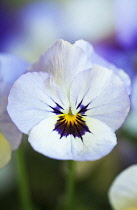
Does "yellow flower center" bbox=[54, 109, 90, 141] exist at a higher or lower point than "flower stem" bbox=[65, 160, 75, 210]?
higher

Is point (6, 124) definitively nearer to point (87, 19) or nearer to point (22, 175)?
point (22, 175)

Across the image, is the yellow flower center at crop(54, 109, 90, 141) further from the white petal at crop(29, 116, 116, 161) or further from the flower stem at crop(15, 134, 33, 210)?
the flower stem at crop(15, 134, 33, 210)

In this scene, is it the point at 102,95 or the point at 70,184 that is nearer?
the point at 102,95

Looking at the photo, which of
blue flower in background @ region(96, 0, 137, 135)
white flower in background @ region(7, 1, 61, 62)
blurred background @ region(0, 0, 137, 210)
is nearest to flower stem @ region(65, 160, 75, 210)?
blurred background @ region(0, 0, 137, 210)

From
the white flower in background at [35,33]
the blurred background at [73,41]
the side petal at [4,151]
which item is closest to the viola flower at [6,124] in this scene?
the side petal at [4,151]

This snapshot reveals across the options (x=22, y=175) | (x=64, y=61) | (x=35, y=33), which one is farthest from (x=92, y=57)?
(x=35, y=33)

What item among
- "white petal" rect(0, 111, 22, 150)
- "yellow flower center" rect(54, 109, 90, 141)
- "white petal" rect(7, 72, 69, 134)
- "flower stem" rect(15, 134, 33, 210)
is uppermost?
"white petal" rect(7, 72, 69, 134)
